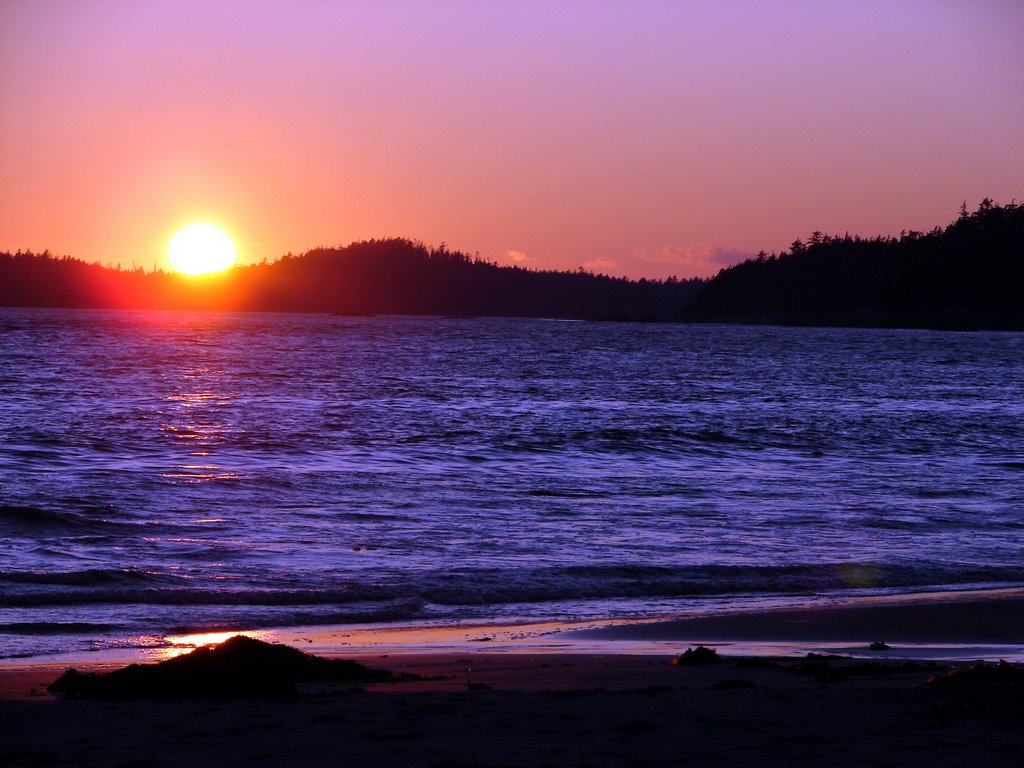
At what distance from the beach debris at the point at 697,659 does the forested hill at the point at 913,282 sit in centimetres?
15867

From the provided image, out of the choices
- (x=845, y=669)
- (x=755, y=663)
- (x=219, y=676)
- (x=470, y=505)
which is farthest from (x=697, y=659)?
(x=470, y=505)

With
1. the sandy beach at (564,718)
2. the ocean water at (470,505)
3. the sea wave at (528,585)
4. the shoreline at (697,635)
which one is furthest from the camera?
the ocean water at (470,505)

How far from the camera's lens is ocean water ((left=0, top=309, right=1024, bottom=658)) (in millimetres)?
10758

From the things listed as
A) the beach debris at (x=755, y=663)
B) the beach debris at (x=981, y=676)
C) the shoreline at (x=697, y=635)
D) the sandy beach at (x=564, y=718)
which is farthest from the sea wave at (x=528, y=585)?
the beach debris at (x=981, y=676)

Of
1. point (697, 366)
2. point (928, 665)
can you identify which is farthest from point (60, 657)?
point (697, 366)

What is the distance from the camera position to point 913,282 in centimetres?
16638

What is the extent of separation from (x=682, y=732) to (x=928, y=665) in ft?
8.81

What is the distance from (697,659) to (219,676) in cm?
299

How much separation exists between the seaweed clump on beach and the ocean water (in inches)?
79.4

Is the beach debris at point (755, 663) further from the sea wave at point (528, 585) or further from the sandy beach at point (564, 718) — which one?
the sea wave at point (528, 585)

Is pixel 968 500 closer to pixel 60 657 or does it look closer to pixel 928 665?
pixel 928 665

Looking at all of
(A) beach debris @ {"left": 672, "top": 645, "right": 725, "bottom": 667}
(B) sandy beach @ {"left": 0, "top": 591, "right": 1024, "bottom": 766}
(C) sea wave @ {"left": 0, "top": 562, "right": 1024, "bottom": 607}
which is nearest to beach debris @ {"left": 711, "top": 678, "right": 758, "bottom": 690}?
(B) sandy beach @ {"left": 0, "top": 591, "right": 1024, "bottom": 766}

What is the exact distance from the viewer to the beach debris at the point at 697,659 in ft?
24.8

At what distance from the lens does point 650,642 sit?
8.85 m
